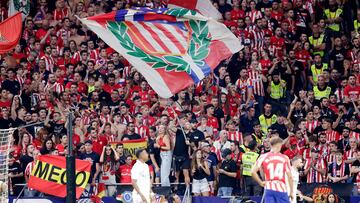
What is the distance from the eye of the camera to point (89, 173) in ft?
99.0

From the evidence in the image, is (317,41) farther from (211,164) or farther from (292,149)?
(211,164)

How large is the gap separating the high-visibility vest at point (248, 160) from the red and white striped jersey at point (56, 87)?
19.5ft

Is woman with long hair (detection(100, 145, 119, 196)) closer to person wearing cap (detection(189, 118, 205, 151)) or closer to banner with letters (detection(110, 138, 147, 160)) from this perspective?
banner with letters (detection(110, 138, 147, 160))

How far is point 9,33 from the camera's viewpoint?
105ft

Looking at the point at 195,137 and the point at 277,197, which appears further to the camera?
the point at 195,137

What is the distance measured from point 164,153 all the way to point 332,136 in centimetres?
405

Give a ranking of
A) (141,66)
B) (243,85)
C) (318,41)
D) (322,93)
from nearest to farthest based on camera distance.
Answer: (141,66) < (322,93) < (243,85) < (318,41)

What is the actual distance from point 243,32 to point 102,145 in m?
6.20

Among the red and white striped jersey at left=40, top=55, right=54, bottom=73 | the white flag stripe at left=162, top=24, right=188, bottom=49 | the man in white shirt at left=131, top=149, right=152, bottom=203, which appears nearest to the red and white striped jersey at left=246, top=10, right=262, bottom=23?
the red and white striped jersey at left=40, top=55, right=54, bottom=73

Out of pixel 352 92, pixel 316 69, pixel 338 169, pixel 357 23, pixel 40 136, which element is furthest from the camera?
pixel 357 23

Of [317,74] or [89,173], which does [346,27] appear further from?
[89,173]

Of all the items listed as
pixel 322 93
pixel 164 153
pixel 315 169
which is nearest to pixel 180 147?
pixel 164 153

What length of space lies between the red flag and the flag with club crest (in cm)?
251

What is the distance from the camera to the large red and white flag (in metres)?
34.2
